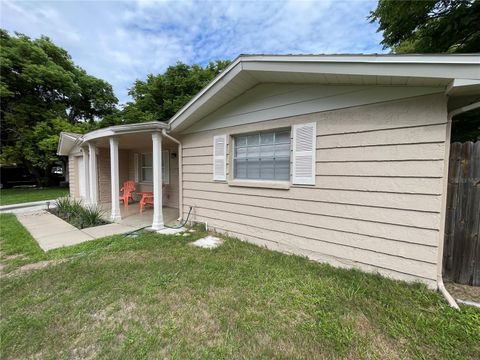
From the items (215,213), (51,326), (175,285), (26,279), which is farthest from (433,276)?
(26,279)

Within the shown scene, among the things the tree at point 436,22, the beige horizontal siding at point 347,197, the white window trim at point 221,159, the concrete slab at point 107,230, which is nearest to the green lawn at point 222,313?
the beige horizontal siding at point 347,197

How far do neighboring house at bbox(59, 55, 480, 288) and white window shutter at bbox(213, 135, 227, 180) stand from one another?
23 millimetres

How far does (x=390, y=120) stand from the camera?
2715mm

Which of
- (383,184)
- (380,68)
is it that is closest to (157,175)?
(383,184)

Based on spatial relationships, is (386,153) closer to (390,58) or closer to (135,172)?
(390,58)

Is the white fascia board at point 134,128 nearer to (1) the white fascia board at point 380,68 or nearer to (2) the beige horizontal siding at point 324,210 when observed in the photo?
(2) the beige horizontal siding at point 324,210

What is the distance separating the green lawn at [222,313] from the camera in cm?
177

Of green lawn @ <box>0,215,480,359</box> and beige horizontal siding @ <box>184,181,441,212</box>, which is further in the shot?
beige horizontal siding @ <box>184,181,441,212</box>

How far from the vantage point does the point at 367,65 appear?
256 cm

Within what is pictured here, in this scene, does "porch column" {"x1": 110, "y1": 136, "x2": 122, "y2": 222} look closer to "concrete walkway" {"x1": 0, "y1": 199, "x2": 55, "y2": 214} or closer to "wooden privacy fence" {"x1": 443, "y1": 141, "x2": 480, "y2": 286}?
"concrete walkway" {"x1": 0, "y1": 199, "x2": 55, "y2": 214}

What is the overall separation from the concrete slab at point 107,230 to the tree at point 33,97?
38.2ft

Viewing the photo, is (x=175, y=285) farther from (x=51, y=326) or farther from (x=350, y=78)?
(x=350, y=78)

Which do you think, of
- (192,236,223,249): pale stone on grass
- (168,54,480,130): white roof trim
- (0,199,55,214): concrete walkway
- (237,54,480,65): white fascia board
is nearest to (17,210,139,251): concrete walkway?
(0,199,55,214): concrete walkway

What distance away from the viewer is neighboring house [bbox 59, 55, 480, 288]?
246 centimetres
